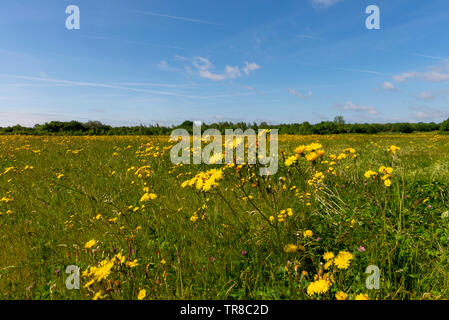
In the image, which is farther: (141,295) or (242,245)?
(242,245)

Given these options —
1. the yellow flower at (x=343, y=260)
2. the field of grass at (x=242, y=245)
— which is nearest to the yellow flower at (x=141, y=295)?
the field of grass at (x=242, y=245)

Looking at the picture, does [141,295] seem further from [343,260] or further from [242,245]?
[343,260]

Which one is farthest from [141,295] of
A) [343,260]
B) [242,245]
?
[343,260]

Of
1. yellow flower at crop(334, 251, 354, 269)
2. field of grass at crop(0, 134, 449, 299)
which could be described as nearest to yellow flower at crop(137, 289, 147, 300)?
field of grass at crop(0, 134, 449, 299)

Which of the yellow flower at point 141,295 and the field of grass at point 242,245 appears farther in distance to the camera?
the field of grass at point 242,245

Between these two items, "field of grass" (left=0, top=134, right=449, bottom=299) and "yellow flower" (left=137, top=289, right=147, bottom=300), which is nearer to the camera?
"yellow flower" (left=137, top=289, right=147, bottom=300)

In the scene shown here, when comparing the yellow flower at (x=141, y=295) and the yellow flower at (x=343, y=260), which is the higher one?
the yellow flower at (x=343, y=260)

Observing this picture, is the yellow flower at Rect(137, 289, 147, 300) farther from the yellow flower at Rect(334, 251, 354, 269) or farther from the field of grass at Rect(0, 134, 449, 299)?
the yellow flower at Rect(334, 251, 354, 269)

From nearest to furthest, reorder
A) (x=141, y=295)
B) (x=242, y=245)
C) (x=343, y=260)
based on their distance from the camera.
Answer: (x=141, y=295), (x=343, y=260), (x=242, y=245)

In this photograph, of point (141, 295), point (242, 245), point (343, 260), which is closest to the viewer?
point (141, 295)

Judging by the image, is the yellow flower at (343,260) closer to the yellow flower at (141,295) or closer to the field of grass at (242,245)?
the field of grass at (242,245)

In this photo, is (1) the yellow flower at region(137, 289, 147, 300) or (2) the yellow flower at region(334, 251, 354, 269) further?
(2) the yellow flower at region(334, 251, 354, 269)

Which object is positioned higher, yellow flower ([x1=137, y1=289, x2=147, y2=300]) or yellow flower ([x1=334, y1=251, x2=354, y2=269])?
yellow flower ([x1=334, y1=251, x2=354, y2=269])
